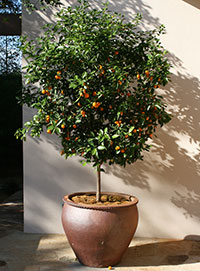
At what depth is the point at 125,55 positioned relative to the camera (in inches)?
126

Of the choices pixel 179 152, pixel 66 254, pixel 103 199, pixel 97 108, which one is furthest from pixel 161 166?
pixel 66 254

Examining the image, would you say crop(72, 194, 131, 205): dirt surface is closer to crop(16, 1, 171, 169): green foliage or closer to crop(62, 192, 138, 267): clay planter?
crop(62, 192, 138, 267): clay planter

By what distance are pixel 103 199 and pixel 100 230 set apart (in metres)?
0.40

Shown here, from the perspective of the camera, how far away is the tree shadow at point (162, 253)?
10.8 feet

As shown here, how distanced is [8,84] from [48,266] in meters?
5.17

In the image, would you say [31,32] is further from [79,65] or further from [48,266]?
[48,266]

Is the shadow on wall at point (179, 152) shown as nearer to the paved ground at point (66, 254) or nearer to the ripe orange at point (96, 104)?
the paved ground at point (66, 254)

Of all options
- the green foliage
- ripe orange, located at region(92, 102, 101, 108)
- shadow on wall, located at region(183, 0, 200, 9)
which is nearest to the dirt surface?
the green foliage

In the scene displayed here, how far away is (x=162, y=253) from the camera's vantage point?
3.51 m

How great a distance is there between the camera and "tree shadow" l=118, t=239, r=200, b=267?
3295 mm

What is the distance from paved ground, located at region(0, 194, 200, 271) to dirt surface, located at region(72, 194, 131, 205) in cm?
52

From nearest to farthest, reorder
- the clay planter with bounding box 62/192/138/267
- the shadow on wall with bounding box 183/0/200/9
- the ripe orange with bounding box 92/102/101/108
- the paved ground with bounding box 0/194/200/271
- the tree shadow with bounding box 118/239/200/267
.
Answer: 1. the ripe orange with bounding box 92/102/101/108
2. the clay planter with bounding box 62/192/138/267
3. the paved ground with bounding box 0/194/200/271
4. the tree shadow with bounding box 118/239/200/267
5. the shadow on wall with bounding box 183/0/200/9

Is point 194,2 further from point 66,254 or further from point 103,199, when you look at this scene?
point 66,254

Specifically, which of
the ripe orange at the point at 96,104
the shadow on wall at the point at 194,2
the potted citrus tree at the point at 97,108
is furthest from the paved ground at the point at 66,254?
the shadow on wall at the point at 194,2
